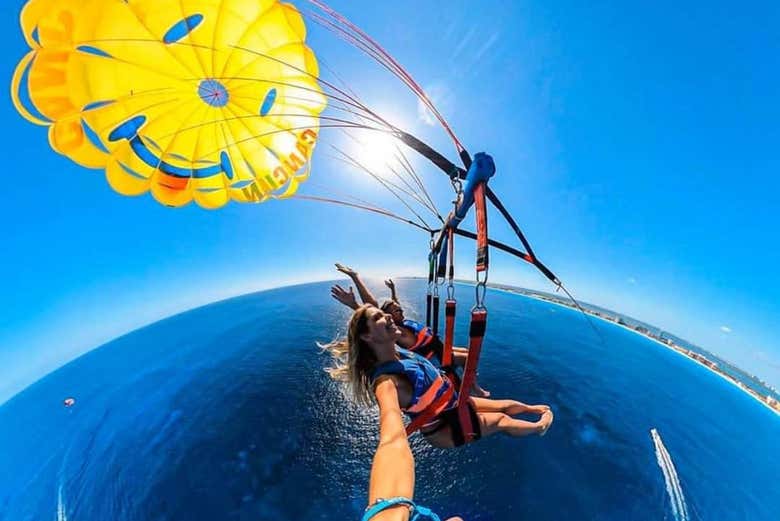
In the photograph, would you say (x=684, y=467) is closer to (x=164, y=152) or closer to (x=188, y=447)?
(x=188, y=447)

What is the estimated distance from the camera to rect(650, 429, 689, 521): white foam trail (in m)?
8.43

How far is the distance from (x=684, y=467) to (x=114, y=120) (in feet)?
75.5

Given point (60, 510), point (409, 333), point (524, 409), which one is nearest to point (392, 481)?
point (524, 409)

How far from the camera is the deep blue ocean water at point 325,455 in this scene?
7.86 metres

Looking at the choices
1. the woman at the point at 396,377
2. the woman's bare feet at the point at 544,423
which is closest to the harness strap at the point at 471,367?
the woman at the point at 396,377

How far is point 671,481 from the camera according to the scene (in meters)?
9.79

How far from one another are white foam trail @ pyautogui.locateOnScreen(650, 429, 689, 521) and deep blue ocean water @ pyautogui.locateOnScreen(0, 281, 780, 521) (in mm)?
250

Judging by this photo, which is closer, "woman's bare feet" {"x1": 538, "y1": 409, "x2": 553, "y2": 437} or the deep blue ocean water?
"woman's bare feet" {"x1": 538, "y1": 409, "x2": 553, "y2": 437}

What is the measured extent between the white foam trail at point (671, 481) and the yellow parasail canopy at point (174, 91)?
1549cm

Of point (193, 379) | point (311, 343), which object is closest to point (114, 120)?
point (193, 379)

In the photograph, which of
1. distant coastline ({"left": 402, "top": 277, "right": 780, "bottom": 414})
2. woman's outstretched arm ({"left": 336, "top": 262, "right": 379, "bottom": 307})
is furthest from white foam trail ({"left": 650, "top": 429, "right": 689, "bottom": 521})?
woman's outstretched arm ({"left": 336, "top": 262, "right": 379, "bottom": 307})

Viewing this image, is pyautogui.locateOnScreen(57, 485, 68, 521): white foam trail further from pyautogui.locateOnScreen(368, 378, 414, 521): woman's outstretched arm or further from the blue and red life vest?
pyautogui.locateOnScreen(368, 378, 414, 521): woman's outstretched arm

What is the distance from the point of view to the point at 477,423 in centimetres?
300

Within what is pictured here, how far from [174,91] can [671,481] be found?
65.1 feet
